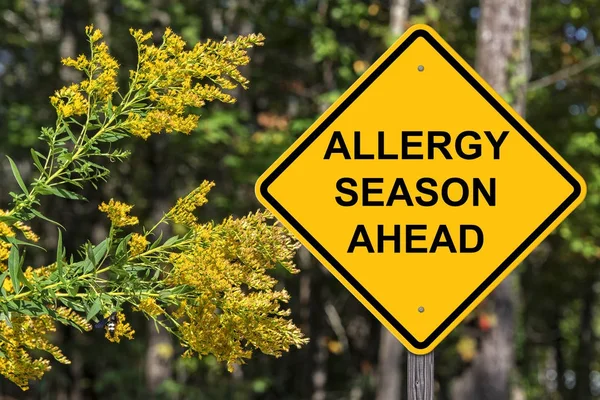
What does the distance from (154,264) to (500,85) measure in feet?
29.8

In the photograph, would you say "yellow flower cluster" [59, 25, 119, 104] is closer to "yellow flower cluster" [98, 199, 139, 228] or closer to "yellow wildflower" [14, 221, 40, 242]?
"yellow flower cluster" [98, 199, 139, 228]

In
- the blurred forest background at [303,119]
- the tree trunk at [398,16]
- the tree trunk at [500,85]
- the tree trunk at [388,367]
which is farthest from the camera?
the tree trunk at [398,16]

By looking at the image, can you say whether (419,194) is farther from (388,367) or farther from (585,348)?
(585,348)

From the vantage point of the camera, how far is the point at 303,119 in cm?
1903

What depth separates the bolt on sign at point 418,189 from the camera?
4023 mm

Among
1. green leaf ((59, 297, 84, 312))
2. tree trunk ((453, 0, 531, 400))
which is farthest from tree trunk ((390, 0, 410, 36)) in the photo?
green leaf ((59, 297, 84, 312))

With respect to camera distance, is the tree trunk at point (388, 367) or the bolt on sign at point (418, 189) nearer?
the bolt on sign at point (418, 189)

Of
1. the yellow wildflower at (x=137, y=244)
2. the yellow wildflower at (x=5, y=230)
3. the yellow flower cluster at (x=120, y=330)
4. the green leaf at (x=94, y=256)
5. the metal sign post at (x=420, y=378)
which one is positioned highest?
the yellow wildflower at (x=5, y=230)

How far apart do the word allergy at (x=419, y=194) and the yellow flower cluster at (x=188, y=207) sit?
511 millimetres

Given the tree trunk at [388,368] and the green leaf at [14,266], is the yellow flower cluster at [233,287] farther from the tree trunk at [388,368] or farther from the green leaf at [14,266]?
the tree trunk at [388,368]

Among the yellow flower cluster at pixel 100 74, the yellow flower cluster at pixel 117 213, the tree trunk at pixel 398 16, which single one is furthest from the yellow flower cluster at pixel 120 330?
the tree trunk at pixel 398 16

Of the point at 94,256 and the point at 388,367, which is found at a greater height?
the point at 388,367

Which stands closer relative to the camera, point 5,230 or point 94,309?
point 94,309

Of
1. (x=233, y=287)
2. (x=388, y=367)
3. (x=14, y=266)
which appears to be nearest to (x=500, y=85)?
(x=388, y=367)
